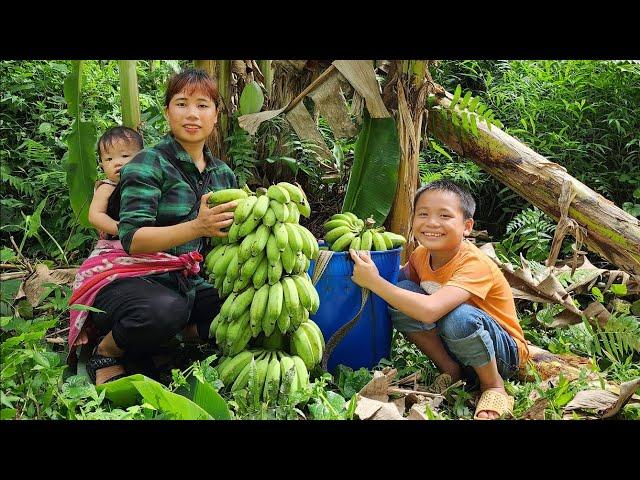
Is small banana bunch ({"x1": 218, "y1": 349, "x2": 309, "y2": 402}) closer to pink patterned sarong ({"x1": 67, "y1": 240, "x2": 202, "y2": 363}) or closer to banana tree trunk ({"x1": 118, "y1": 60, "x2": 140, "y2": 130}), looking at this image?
pink patterned sarong ({"x1": 67, "y1": 240, "x2": 202, "y2": 363})

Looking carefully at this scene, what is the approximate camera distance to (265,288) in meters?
2.64

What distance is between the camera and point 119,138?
352cm

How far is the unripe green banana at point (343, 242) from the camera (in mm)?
3037

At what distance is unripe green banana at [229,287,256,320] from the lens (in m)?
2.63

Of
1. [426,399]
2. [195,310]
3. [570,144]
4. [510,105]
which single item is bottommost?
[426,399]

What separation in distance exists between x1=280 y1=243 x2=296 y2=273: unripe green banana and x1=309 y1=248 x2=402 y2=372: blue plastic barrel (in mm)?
347

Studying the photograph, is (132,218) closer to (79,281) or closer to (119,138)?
(79,281)

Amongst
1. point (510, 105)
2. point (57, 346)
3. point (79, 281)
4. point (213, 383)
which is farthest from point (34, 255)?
point (510, 105)

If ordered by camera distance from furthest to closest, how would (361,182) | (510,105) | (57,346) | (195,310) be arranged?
(510,105) → (361,182) → (57,346) → (195,310)

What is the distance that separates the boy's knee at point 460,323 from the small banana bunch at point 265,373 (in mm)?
607

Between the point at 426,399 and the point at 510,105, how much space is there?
11.6ft

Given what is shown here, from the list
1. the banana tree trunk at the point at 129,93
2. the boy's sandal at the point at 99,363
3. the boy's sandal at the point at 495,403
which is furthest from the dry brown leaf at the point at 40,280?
the boy's sandal at the point at 495,403

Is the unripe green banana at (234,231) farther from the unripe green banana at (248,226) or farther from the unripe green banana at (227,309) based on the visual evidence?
the unripe green banana at (227,309)

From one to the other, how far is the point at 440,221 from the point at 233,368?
1.06m
